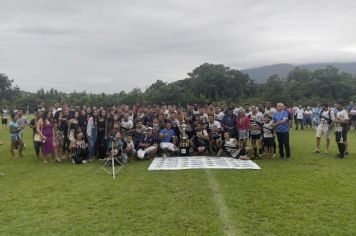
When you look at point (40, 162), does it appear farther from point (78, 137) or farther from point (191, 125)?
point (191, 125)

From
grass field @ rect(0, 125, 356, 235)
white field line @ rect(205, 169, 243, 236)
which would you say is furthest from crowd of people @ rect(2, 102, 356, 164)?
white field line @ rect(205, 169, 243, 236)

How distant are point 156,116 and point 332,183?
23.6 feet

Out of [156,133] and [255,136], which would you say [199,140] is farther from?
[255,136]

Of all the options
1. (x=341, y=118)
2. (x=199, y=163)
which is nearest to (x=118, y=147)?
(x=199, y=163)

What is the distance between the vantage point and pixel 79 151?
41.7 feet

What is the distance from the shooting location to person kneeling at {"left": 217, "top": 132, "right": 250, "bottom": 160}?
13.1 m

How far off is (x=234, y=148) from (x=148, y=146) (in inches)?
112

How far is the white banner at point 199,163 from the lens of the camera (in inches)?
441

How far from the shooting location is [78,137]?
41.9 ft

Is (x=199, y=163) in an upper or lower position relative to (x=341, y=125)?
lower

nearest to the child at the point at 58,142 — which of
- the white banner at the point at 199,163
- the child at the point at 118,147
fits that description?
the child at the point at 118,147

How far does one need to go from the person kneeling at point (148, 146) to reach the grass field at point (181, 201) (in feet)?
5.16

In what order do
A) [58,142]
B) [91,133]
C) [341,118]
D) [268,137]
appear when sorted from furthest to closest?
1. [58,142]
2. [91,133]
3. [268,137]
4. [341,118]

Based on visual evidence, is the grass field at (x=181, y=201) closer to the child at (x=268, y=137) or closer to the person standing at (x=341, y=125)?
the person standing at (x=341, y=125)
